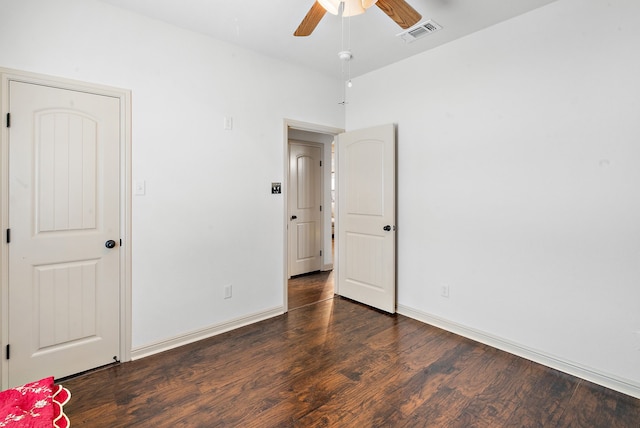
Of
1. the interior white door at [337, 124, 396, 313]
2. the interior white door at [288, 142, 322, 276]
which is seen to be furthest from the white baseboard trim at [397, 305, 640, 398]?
the interior white door at [288, 142, 322, 276]

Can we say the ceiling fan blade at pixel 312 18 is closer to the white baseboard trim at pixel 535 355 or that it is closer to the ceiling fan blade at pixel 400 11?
the ceiling fan blade at pixel 400 11

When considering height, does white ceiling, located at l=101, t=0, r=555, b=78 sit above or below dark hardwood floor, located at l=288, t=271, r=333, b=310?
above

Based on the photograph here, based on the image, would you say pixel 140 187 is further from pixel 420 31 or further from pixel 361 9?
pixel 420 31

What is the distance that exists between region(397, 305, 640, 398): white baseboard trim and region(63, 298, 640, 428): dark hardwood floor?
66 mm

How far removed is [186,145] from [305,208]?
2.65 m

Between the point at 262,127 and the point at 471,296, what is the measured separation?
2637 mm

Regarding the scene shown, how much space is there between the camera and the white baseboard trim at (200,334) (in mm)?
2650

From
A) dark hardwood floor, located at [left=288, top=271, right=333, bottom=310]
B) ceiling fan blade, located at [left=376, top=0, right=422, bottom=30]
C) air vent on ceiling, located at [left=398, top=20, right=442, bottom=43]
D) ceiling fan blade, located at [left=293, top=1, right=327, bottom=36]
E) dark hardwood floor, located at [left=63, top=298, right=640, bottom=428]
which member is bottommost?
dark hardwood floor, located at [left=63, top=298, right=640, bottom=428]

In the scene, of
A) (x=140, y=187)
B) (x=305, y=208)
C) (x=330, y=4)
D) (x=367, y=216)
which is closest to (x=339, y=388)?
(x=367, y=216)

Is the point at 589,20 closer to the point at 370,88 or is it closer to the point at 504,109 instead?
the point at 504,109

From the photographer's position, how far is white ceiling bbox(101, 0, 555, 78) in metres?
2.47

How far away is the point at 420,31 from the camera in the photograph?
2.86 metres

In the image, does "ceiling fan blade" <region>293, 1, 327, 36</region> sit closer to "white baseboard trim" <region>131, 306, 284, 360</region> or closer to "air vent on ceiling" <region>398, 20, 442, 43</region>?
"air vent on ceiling" <region>398, 20, 442, 43</region>

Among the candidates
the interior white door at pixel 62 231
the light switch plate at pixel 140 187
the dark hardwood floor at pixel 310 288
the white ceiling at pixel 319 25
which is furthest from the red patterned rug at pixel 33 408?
the dark hardwood floor at pixel 310 288
